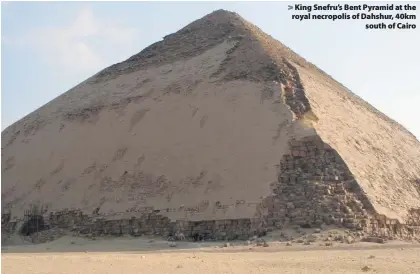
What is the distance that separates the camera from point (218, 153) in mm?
19859

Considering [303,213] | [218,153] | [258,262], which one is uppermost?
[218,153]

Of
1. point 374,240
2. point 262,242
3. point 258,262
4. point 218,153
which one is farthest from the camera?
point 218,153

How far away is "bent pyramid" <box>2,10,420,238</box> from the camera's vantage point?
1792 centimetres

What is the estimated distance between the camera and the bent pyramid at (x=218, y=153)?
17.9m

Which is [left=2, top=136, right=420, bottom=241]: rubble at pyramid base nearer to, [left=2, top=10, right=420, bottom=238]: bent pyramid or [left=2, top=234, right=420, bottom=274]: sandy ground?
[left=2, top=10, right=420, bottom=238]: bent pyramid


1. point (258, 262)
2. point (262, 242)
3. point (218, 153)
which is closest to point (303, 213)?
point (262, 242)

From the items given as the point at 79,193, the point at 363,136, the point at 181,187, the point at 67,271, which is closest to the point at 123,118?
the point at 79,193

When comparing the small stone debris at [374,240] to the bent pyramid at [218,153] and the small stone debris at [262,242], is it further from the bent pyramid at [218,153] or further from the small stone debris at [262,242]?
the small stone debris at [262,242]

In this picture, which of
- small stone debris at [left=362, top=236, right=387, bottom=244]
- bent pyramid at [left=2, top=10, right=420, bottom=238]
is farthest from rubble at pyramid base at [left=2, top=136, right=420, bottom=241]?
small stone debris at [left=362, top=236, right=387, bottom=244]

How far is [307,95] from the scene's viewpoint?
21438 mm

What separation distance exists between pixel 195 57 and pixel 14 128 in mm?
11118

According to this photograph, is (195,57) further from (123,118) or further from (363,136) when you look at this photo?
(363,136)

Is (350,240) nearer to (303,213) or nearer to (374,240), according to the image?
(374,240)

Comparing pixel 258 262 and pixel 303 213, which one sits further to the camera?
pixel 303 213
